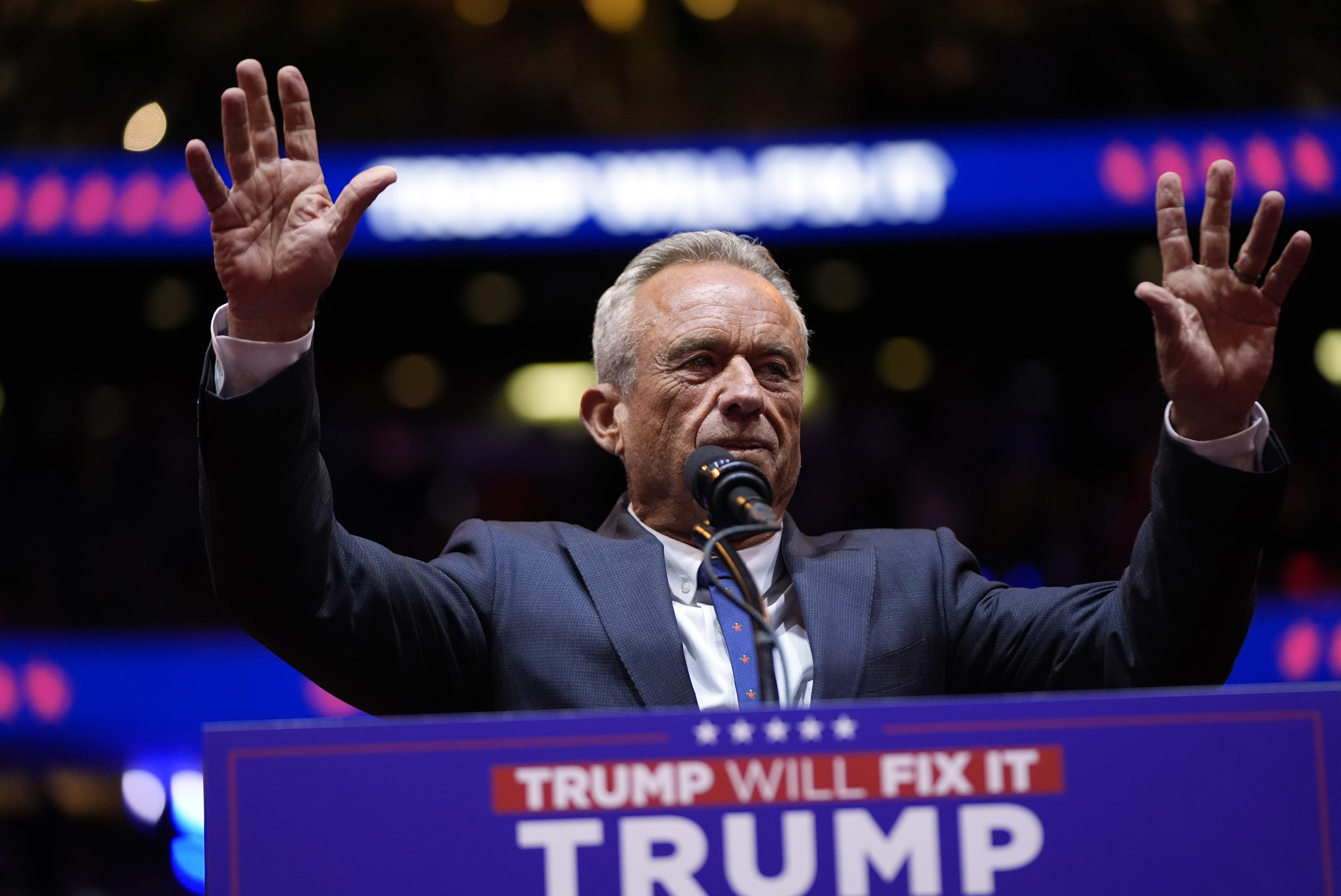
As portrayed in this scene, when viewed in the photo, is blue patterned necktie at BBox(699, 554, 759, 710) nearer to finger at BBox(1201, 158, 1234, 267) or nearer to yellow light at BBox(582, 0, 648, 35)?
finger at BBox(1201, 158, 1234, 267)

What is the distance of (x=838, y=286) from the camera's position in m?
9.62

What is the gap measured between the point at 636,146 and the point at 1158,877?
5.86 metres

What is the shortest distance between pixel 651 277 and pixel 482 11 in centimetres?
610

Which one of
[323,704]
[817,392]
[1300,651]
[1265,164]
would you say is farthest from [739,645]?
[817,392]

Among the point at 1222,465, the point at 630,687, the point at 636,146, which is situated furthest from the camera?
the point at 636,146

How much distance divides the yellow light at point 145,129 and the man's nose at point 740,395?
5.58 metres

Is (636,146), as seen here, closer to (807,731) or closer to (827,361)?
(827,361)

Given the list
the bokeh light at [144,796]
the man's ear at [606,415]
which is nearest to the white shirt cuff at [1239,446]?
the man's ear at [606,415]

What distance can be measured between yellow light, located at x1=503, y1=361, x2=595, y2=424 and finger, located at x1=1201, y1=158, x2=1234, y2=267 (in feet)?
26.2

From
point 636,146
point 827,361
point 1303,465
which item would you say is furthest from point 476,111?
point 1303,465

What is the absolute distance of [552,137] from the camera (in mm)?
6723

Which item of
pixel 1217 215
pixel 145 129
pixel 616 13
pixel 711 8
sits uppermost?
pixel 616 13

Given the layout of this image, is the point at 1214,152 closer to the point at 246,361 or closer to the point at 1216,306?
the point at 1216,306

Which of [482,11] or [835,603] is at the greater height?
[482,11]
